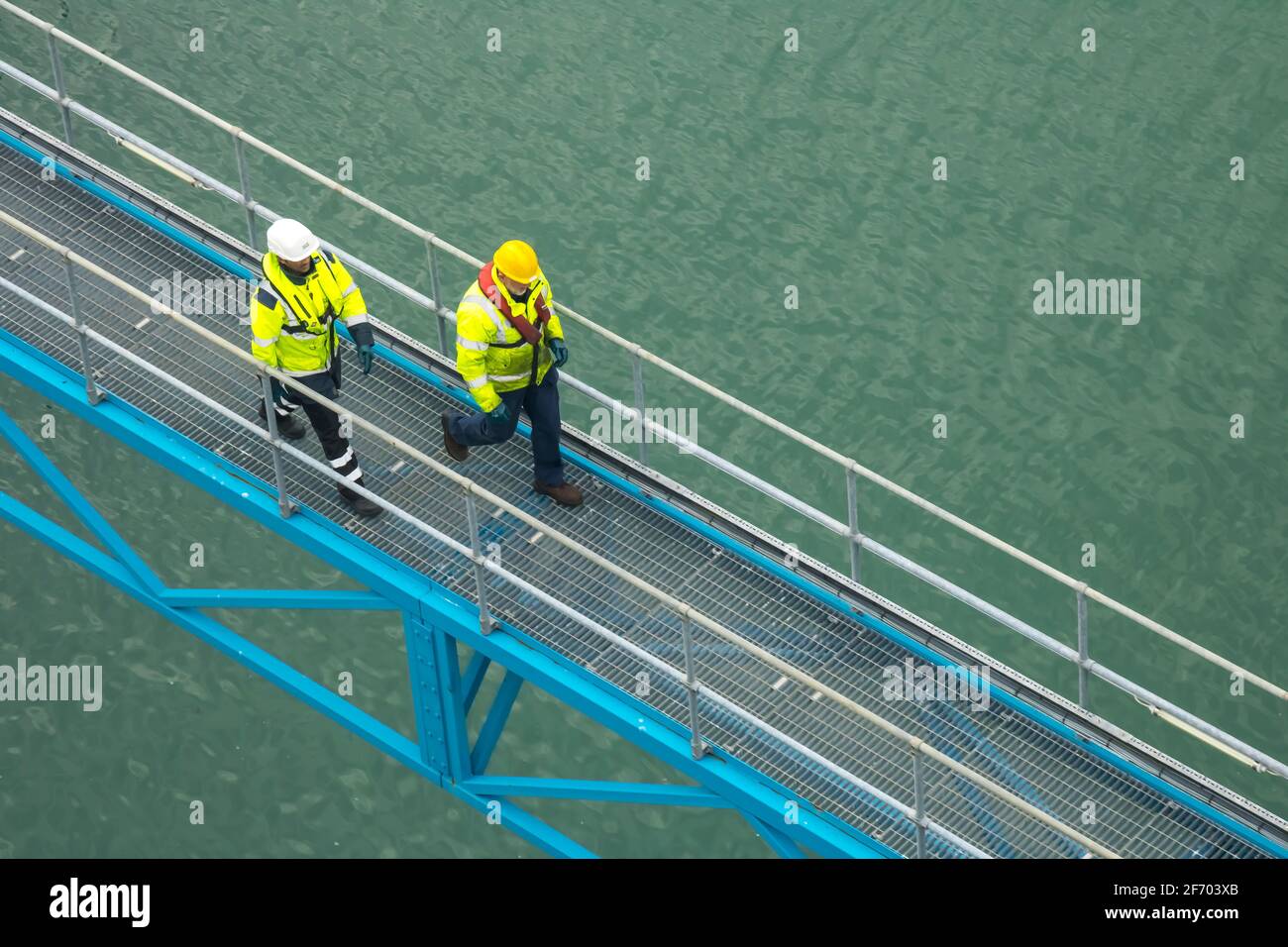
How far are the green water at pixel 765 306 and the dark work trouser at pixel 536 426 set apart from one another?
16.7 feet

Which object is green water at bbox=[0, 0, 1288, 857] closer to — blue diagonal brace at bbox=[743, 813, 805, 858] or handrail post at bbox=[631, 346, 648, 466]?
blue diagonal brace at bbox=[743, 813, 805, 858]

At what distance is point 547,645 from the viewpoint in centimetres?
1755

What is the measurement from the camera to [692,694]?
1684cm

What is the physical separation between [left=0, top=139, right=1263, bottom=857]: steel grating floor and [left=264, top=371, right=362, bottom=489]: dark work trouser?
0.37 meters

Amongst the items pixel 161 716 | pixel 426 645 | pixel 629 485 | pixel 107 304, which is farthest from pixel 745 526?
pixel 161 716

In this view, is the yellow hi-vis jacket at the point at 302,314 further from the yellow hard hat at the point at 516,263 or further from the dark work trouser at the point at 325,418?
the yellow hard hat at the point at 516,263

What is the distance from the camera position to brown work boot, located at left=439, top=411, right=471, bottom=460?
714 inches

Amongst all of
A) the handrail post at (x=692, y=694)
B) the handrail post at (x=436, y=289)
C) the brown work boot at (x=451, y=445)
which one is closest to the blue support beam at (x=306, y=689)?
the handrail post at (x=692, y=694)

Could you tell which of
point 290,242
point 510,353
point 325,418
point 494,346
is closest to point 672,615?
point 510,353

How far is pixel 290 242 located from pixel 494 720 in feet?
13.0

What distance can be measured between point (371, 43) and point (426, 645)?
34.5 ft

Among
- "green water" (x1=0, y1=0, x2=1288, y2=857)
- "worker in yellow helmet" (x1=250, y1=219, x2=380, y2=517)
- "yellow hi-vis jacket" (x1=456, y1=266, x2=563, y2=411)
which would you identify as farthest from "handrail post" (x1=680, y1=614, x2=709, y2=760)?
"green water" (x1=0, y1=0, x2=1288, y2=857)

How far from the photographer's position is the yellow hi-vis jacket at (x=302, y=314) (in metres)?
17.0

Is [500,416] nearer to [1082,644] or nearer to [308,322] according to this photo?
[308,322]
